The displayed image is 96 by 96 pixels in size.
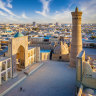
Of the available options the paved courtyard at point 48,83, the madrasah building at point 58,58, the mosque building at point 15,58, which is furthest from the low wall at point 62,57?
the paved courtyard at point 48,83

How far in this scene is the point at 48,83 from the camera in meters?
10.0

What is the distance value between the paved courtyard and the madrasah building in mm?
1231

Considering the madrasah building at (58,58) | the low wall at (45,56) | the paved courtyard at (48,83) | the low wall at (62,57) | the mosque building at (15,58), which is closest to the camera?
the madrasah building at (58,58)

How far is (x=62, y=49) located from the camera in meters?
16.6

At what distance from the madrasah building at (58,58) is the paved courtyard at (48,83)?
4.04 ft

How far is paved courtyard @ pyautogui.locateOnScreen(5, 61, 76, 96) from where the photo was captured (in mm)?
8602

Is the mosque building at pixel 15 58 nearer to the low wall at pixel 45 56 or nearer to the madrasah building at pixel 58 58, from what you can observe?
the madrasah building at pixel 58 58

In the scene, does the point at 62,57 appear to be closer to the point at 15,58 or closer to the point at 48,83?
the point at 48,83

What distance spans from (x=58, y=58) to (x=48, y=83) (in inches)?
282

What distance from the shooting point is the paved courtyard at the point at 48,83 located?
28.2 feet

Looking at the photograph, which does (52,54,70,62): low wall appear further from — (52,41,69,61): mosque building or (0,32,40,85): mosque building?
(0,32,40,85): mosque building

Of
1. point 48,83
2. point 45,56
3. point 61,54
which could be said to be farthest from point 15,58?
point 61,54

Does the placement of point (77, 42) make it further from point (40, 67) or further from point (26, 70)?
point (26, 70)

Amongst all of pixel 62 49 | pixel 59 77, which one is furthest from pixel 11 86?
pixel 62 49
